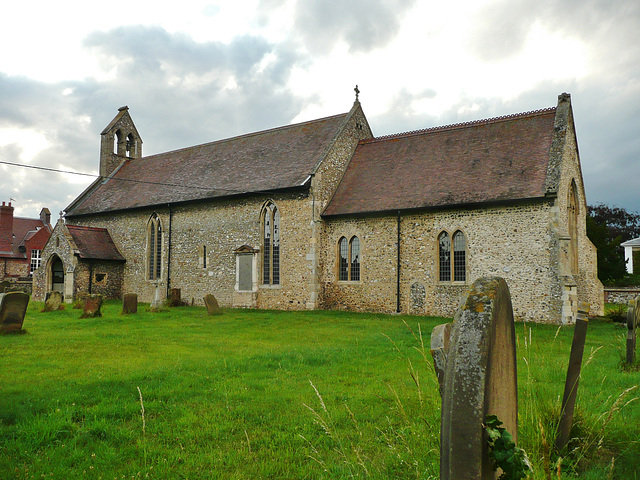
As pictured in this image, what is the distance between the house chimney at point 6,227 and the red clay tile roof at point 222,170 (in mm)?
19597

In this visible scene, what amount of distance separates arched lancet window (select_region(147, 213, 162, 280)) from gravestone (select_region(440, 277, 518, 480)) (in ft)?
87.4

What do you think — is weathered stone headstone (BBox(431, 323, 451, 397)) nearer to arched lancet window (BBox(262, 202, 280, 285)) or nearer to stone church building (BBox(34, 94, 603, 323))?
stone church building (BBox(34, 94, 603, 323))

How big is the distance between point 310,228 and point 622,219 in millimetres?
56491

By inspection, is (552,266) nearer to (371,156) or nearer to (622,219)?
(371,156)

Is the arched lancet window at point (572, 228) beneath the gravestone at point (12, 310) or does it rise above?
above

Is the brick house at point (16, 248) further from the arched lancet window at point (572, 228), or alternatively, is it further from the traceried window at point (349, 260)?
the arched lancet window at point (572, 228)

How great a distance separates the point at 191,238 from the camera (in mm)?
25516

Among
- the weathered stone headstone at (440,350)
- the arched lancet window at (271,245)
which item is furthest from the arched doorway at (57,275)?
the weathered stone headstone at (440,350)

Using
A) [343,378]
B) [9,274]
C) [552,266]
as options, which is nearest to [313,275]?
[552,266]

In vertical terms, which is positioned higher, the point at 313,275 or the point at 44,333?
the point at 313,275

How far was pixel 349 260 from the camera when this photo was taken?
21.2 metres

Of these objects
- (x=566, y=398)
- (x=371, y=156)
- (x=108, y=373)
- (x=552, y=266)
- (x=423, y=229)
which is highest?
(x=371, y=156)

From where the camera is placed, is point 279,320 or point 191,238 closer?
point 279,320

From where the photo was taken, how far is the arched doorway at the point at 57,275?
27.9 metres
